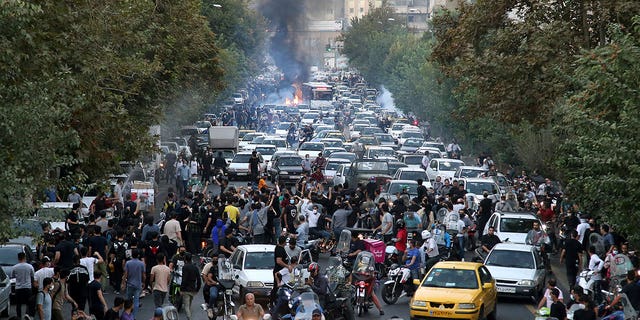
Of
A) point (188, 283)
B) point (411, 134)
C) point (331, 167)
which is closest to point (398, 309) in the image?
point (188, 283)

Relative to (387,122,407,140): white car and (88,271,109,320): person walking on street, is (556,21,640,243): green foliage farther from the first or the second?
(387,122,407,140): white car

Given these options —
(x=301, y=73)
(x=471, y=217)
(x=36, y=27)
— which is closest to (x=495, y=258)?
(x=471, y=217)

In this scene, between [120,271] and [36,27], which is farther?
[120,271]

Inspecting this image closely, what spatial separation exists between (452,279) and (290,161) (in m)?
30.0

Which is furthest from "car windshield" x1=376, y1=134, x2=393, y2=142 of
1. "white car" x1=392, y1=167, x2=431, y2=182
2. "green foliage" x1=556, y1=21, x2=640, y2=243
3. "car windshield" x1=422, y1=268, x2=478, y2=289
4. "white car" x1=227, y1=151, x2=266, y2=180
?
"car windshield" x1=422, y1=268, x2=478, y2=289

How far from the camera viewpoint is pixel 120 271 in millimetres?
27188

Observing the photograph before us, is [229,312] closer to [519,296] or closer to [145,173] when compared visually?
[519,296]

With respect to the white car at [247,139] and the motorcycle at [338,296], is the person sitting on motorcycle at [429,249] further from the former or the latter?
the white car at [247,139]

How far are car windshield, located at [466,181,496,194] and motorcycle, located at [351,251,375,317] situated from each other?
17568mm

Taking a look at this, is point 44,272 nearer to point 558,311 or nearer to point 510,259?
point 558,311

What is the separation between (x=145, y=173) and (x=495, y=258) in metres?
20.6

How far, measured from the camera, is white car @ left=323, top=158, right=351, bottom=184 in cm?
5041

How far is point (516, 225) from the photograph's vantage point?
33500 millimetres

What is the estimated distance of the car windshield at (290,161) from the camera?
5359 cm
